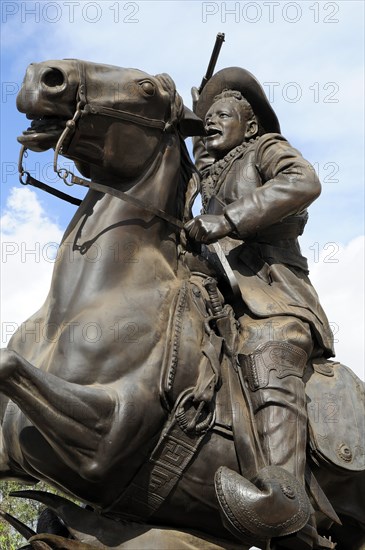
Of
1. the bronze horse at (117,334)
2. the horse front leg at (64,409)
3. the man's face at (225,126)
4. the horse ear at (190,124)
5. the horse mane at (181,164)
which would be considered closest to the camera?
the horse front leg at (64,409)

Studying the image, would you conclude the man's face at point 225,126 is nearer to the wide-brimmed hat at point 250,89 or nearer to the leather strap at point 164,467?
the wide-brimmed hat at point 250,89

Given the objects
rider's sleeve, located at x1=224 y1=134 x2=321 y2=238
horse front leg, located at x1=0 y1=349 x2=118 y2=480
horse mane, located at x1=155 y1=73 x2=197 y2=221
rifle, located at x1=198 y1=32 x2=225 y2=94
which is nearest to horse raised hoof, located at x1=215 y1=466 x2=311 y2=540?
horse front leg, located at x1=0 y1=349 x2=118 y2=480

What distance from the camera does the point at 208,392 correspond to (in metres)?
5.23

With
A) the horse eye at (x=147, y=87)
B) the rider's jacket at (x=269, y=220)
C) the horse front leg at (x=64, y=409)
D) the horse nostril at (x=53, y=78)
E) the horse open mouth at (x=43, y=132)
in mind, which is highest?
the horse nostril at (x=53, y=78)

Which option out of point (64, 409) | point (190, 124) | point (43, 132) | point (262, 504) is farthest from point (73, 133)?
point (262, 504)

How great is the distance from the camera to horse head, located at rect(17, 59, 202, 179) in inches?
210

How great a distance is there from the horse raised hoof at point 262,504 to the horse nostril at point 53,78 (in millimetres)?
2334

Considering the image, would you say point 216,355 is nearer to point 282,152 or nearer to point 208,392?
point 208,392

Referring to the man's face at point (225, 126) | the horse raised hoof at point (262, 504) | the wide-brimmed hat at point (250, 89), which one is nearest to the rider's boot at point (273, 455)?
the horse raised hoof at point (262, 504)

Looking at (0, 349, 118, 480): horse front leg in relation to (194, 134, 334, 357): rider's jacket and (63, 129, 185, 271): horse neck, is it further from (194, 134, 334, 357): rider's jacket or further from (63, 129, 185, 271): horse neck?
(194, 134, 334, 357): rider's jacket

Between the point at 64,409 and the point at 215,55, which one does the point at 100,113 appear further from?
the point at 215,55

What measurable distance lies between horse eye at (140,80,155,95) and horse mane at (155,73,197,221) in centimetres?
14

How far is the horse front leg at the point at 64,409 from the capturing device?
4.77 m

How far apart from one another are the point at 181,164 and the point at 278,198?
67cm
